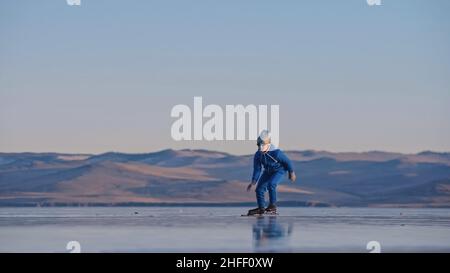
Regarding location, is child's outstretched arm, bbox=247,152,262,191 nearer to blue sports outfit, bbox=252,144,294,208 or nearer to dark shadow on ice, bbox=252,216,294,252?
blue sports outfit, bbox=252,144,294,208

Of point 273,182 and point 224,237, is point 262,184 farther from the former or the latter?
point 224,237

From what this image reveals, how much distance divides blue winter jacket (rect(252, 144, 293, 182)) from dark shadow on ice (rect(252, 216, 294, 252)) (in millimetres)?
2205

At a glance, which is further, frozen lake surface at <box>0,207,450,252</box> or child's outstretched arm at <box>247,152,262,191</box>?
child's outstretched arm at <box>247,152,262,191</box>

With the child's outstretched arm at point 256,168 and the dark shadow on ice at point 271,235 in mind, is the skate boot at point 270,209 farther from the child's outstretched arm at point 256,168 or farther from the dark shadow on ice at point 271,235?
the dark shadow on ice at point 271,235

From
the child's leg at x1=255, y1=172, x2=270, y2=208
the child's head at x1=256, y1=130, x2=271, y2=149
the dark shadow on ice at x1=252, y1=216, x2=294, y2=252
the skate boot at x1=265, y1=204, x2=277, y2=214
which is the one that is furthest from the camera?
the skate boot at x1=265, y1=204, x2=277, y2=214

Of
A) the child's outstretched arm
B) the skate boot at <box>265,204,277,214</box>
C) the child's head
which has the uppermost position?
the child's head

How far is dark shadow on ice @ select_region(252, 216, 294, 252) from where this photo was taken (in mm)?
18062

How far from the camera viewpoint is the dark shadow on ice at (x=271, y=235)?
1806 centimetres

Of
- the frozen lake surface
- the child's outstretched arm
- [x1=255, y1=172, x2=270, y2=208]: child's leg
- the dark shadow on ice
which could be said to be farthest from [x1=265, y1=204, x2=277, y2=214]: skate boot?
the frozen lake surface

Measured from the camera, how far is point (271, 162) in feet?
97.7

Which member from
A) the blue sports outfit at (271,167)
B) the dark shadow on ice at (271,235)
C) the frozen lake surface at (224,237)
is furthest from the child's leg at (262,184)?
the frozen lake surface at (224,237)
